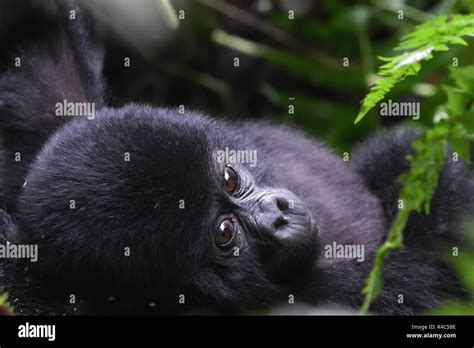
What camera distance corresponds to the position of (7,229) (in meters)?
3.29

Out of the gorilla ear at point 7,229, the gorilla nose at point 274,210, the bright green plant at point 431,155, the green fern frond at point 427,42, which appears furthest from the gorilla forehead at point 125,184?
the bright green plant at point 431,155

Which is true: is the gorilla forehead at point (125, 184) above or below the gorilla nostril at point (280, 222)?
above

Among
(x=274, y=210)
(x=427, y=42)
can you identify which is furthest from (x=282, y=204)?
(x=427, y=42)

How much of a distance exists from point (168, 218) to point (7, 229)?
2.69ft

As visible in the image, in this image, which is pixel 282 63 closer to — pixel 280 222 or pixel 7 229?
pixel 280 222

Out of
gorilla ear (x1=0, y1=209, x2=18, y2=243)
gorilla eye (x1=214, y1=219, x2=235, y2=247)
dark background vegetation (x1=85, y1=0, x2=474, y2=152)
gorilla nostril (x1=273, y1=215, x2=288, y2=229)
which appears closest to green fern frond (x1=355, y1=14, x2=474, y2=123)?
gorilla nostril (x1=273, y1=215, x2=288, y2=229)

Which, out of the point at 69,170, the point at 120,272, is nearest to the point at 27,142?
the point at 69,170

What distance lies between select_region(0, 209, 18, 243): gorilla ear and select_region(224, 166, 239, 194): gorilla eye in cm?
102

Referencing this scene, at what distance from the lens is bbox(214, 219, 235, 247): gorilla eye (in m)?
3.26

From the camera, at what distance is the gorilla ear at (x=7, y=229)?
326 centimetres

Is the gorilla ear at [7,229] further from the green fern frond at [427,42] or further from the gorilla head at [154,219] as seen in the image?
the green fern frond at [427,42]

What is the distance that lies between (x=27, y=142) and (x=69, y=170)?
100cm

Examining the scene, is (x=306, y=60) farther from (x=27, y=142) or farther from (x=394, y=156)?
(x=27, y=142)

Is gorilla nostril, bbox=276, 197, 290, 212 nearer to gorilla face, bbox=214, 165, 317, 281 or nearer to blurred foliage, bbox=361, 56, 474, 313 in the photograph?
gorilla face, bbox=214, 165, 317, 281
